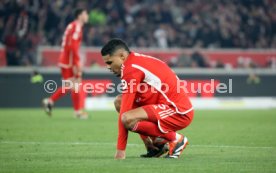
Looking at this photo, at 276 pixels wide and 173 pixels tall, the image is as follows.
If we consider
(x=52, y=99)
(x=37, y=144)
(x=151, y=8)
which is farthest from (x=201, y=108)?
(x=37, y=144)

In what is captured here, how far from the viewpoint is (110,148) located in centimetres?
1138

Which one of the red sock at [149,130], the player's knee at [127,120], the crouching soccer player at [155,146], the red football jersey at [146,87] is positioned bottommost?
the crouching soccer player at [155,146]

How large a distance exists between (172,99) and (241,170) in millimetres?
1715

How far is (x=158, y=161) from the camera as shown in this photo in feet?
30.2

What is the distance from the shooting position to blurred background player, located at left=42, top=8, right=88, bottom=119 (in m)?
18.8

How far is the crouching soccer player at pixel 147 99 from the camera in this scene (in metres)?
9.31

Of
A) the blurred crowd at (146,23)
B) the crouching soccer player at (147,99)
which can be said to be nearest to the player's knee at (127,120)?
the crouching soccer player at (147,99)

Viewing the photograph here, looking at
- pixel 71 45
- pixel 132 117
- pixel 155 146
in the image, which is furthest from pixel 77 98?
pixel 132 117

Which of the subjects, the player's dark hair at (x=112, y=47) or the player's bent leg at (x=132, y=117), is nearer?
the player's bent leg at (x=132, y=117)

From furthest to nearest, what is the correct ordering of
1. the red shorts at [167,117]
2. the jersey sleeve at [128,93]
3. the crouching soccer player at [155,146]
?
1. the crouching soccer player at [155,146]
2. the red shorts at [167,117]
3. the jersey sleeve at [128,93]

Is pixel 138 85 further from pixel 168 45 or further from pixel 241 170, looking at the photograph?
pixel 168 45

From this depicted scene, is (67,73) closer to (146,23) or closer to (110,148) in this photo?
(110,148)
